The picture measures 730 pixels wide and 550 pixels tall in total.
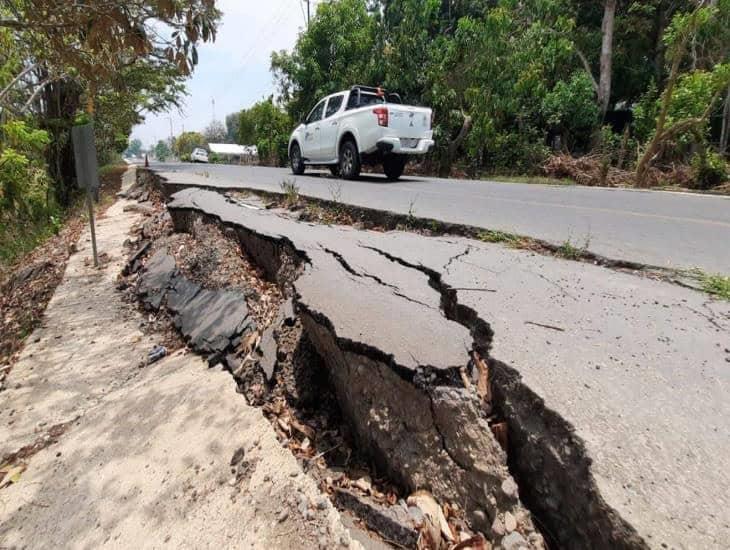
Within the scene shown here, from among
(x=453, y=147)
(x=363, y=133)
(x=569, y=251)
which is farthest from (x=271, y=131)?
(x=569, y=251)

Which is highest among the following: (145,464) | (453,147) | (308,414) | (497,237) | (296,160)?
(453,147)

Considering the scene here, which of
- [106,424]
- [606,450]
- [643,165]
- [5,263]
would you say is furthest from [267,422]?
[643,165]

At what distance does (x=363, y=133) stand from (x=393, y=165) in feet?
4.17

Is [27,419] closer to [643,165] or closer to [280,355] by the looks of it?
[280,355]

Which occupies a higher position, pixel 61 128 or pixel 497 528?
pixel 61 128

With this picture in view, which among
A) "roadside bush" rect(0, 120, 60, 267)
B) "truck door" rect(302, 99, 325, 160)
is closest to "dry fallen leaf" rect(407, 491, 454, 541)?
"roadside bush" rect(0, 120, 60, 267)

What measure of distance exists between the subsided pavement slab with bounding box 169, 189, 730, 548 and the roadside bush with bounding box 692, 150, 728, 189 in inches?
360

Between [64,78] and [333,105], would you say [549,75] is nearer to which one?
[333,105]

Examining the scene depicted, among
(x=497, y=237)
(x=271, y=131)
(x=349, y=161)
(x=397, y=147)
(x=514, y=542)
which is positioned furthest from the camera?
(x=271, y=131)

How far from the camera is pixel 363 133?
8469 mm

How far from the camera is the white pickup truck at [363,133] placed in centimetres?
824

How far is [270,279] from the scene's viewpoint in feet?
13.2

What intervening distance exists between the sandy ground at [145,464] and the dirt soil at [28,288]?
0.81 metres

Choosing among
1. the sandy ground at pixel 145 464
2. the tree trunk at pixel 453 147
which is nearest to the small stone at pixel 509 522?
the sandy ground at pixel 145 464
